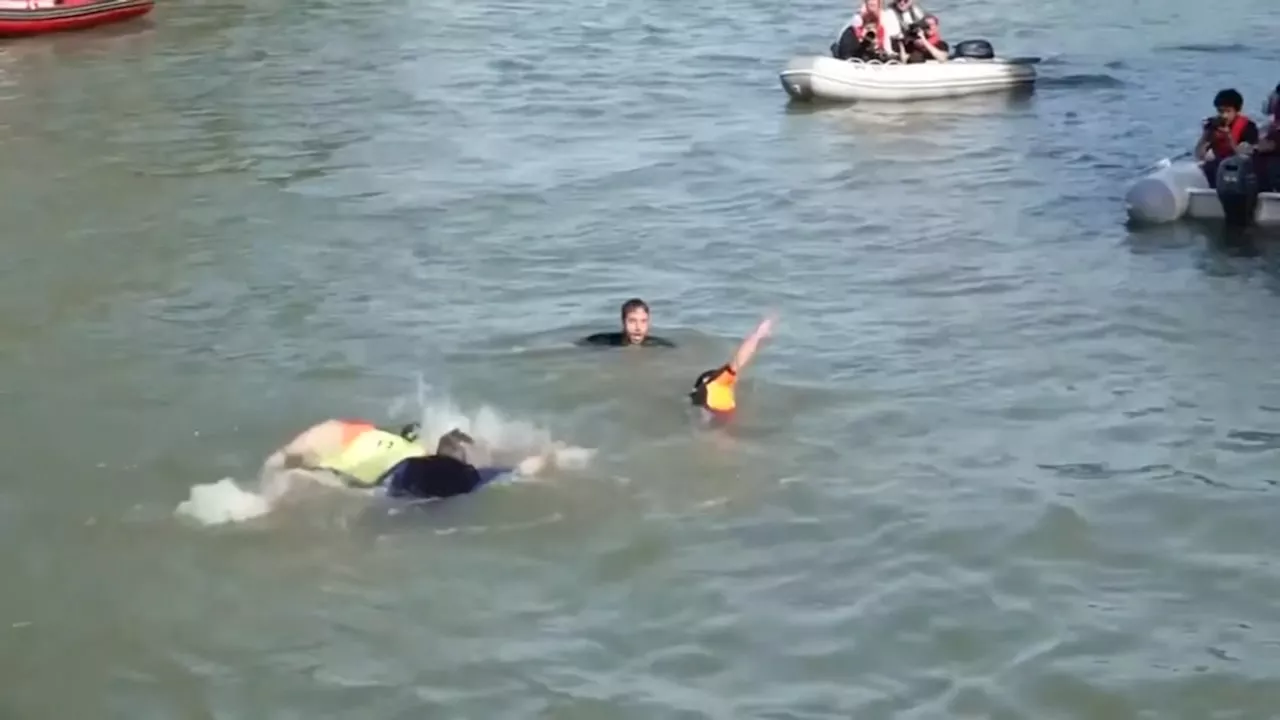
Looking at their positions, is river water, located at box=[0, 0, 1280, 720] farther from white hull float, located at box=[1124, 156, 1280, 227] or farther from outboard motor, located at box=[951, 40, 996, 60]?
outboard motor, located at box=[951, 40, 996, 60]

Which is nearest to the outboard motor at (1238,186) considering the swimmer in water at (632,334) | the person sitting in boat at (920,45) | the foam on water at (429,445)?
the swimmer in water at (632,334)

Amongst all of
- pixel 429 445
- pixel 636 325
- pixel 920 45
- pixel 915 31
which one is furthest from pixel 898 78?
pixel 429 445

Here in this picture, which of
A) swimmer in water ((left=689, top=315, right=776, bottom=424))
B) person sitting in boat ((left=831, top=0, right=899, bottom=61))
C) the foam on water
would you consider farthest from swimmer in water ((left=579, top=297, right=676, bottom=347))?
person sitting in boat ((left=831, top=0, right=899, bottom=61))

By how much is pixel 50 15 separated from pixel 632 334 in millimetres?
15775

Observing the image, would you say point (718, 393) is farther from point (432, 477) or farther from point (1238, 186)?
point (1238, 186)

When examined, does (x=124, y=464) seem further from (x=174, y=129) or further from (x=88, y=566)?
(x=174, y=129)

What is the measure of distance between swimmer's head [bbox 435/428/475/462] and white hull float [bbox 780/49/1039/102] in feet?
34.9

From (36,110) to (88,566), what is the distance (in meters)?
12.9

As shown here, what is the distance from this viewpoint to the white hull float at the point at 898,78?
19.9 metres

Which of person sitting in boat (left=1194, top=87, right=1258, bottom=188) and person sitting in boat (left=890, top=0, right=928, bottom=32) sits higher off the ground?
person sitting in boat (left=890, top=0, right=928, bottom=32)

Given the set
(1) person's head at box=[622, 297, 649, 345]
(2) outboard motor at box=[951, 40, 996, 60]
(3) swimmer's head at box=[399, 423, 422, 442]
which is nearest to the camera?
(3) swimmer's head at box=[399, 423, 422, 442]

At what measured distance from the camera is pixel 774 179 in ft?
57.5

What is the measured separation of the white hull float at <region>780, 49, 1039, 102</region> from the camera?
65.3ft

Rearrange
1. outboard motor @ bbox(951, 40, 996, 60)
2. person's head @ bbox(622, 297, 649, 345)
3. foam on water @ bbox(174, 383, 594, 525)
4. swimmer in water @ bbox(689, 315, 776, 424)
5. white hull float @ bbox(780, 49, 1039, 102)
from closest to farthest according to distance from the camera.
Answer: foam on water @ bbox(174, 383, 594, 525), swimmer in water @ bbox(689, 315, 776, 424), person's head @ bbox(622, 297, 649, 345), white hull float @ bbox(780, 49, 1039, 102), outboard motor @ bbox(951, 40, 996, 60)
